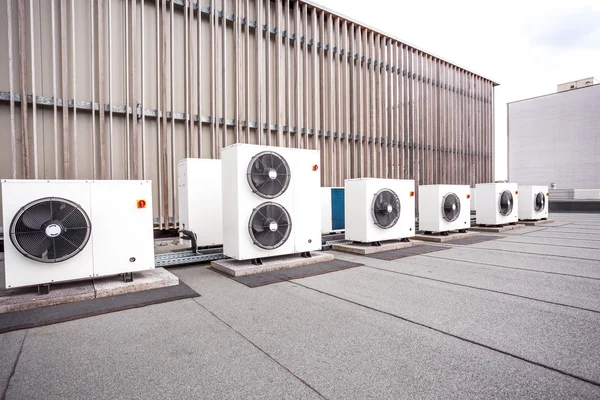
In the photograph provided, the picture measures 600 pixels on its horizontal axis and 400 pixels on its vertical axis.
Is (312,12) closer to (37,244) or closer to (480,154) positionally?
(37,244)

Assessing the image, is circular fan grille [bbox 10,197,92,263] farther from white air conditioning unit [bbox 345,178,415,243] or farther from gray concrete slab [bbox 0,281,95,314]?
white air conditioning unit [bbox 345,178,415,243]

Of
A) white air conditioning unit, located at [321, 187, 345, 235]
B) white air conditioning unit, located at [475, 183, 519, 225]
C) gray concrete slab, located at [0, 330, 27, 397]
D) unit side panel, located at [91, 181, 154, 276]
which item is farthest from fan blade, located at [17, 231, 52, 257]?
white air conditioning unit, located at [475, 183, 519, 225]

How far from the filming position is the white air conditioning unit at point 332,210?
6.52 metres

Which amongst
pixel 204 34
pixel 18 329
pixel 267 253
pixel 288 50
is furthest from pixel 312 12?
pixel 18 329

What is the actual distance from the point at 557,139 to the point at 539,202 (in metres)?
11.5

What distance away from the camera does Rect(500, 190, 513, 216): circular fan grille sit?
317 inches

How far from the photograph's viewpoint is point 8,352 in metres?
2.01

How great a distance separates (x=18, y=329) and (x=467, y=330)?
10.4ft

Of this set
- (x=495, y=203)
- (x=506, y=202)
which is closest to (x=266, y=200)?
(x=495, y=203)

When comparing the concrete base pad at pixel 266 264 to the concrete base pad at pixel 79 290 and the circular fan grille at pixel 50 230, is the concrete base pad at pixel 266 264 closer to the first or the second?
the concrete base pad at pixel 79 290

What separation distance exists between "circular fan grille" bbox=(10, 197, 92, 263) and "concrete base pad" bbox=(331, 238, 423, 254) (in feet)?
12.2

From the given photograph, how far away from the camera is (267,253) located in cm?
411

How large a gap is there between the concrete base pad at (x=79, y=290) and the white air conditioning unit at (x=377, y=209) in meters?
3.08

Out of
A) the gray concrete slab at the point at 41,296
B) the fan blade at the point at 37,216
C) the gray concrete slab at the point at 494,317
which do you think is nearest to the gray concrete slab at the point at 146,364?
the gray concrete slab at the point at 41,296
